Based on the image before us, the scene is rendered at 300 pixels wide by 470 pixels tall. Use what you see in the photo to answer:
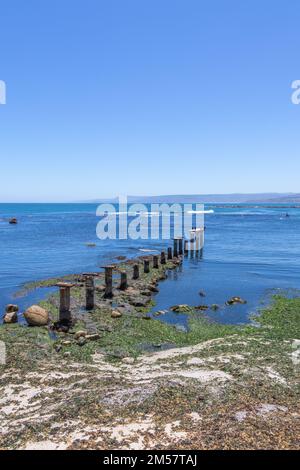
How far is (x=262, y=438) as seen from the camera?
8.36 m

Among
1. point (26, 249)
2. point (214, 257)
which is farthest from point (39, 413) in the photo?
point (26, 249)

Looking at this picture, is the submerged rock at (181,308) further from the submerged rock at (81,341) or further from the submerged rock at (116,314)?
the submerged rock at (81,341)

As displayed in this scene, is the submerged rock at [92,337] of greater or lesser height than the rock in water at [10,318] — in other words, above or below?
below

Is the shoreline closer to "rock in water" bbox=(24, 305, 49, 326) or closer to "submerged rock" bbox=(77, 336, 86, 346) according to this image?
"submerged rock" bbox=(77, 336, 86, 346)

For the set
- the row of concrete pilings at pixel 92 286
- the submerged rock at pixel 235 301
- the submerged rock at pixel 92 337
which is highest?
the row of concrete pilings at pixel 92 286

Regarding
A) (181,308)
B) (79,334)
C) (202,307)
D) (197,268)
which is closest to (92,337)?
(79,334)

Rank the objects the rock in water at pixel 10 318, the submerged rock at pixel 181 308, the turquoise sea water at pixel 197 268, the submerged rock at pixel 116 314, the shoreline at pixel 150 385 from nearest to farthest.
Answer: the shoreline at pixel 150 385, the rock in water at pixel 10 318, the submerged rock at pixel 116 314, the submerged rock at pixel 181 308, the turquoise sea water at pixel 197 268

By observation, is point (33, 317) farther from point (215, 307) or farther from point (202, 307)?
point (215, 307)

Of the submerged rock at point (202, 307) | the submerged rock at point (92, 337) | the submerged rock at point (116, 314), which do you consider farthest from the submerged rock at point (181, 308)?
the submerged rock at point (92, 337)

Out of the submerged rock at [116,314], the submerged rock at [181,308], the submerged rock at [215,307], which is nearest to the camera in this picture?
the submerged rock at [116,314]

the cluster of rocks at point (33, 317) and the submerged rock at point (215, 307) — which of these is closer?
the cluster of rocks at point (33, 317)

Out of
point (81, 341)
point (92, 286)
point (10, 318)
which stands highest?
point (92, 286)

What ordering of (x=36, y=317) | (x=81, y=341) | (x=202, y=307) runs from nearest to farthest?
(x=81, y=341) < (x=36, y=317) < (x=202, y=307)
